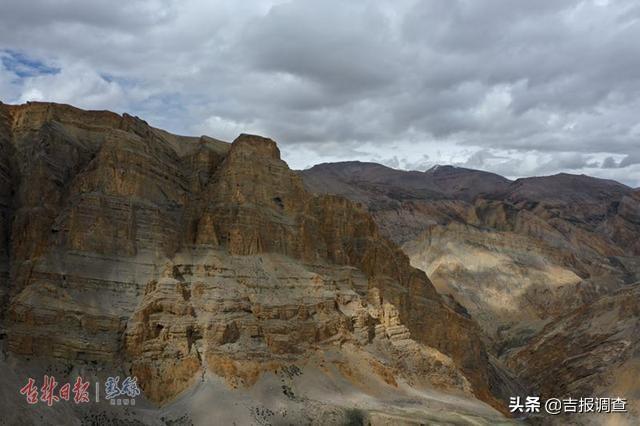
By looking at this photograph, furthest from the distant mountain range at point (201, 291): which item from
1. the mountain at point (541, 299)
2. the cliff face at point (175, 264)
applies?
the mountain at point (541, 299)

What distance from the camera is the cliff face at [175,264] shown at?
52406 millimetres

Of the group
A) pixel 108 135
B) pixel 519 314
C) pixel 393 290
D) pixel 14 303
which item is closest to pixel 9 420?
pixel 14 303

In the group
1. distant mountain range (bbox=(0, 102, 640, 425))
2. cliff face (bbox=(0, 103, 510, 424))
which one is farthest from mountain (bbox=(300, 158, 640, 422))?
cliff face (bbox=(0, 103, 510, 424))

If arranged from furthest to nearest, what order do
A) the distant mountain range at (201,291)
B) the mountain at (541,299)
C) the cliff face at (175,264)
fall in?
the mountain at (541,299), the cliff face at (175,264), the distant mountain range at (201,291)

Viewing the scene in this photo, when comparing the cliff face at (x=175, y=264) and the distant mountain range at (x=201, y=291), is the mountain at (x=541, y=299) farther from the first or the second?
the cliff face at (x=175, y=264)

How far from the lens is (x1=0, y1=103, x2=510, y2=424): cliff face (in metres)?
52.4

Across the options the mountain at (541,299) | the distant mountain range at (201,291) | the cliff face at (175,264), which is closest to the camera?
the distant mountain range at (201,291)

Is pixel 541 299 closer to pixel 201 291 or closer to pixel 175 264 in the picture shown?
pixel 201 291

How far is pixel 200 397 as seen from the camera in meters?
51.1

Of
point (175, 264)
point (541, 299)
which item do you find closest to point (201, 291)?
point (175, 264)

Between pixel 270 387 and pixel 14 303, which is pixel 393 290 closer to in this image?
pixel 270 387

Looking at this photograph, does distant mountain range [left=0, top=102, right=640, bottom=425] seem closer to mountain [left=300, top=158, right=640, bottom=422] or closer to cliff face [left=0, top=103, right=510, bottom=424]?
cliff face [left=0, top=103, right=510, bottom=424]

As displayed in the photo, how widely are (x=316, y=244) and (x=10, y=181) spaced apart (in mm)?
30064

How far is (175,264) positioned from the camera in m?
58.9
